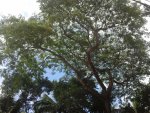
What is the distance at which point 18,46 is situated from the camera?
2522 centimetres

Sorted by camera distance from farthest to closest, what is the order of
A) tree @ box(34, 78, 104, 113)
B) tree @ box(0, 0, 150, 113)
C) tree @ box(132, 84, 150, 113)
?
tree @ box(34, 78, 104, 113), tree @ box(132, 84, 150, 113), tree @ box(0, 0, 150, 113)

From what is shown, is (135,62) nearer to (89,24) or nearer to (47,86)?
(89,24)

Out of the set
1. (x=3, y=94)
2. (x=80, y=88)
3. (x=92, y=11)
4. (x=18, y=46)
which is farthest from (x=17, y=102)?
(x=92, y=11)

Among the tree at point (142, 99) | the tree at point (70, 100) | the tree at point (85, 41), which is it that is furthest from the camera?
the tree at point (70, 100)

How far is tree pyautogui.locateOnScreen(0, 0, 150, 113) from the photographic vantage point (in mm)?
25438

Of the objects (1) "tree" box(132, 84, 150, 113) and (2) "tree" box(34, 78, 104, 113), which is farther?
(2) "tree" box(34, 78, 104, 113)

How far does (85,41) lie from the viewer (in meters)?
28.0

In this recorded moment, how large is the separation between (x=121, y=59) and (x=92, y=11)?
6.11 m

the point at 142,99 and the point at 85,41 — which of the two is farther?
the point at 142,99

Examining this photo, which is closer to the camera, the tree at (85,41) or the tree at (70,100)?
the tree at (85,41)

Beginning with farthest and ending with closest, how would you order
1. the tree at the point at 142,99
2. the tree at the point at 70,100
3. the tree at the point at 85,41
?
the tree at the point at 70,100 < the tree at the point at 142,99 < the tree at the point at 85,41

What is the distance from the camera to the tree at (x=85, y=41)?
25438 millimetres

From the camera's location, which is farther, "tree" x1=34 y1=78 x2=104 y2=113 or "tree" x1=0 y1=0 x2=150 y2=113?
"tree" x1=34 y1=78 x2=104 y2=113

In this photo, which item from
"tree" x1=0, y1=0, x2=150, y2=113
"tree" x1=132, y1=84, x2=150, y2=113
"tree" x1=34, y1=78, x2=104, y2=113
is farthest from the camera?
"tree" x1=34, y1=78, x2=104, y2=113
